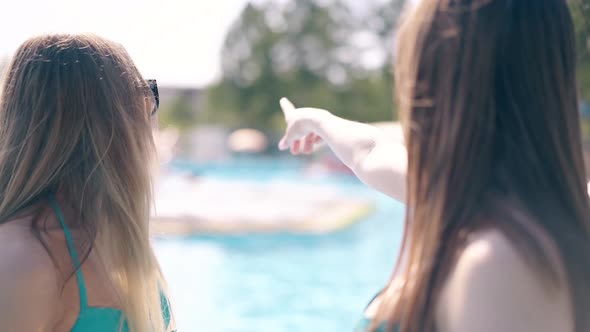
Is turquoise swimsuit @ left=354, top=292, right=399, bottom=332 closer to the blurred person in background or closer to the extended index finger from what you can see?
the blurred person in background

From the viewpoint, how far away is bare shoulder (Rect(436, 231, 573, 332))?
0.93 meters

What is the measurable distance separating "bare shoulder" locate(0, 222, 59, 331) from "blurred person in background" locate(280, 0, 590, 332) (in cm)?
75

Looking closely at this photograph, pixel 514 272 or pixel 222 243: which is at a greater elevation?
pixel 514 272

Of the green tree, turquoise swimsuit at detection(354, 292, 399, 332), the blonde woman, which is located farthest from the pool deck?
the green tree

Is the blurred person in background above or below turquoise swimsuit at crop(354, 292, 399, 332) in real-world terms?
above

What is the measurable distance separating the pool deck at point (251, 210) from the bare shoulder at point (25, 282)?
7.19m

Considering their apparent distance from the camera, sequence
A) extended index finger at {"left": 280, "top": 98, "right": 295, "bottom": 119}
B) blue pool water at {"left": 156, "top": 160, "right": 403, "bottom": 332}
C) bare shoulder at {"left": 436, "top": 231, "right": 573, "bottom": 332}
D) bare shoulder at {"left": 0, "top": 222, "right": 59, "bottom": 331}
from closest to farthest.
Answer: bare shoulder at {"left": 436, "top": 231, "right": 573, "bottom": 332}, bare shoulder at {"left": 0, "top": 222, "right": 59, "bottom": 331}, extended index finger at {"left": 280, "top": 98, "right": 295, "bottom": 119}, blue pool water at {"left": 156, "top": 160, "right": 403, "bottom": 332}

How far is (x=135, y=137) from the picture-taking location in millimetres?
1699

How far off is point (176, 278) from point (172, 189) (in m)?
7.54

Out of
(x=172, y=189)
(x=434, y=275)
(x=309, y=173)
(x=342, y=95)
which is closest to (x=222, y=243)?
(x=172, y=189)

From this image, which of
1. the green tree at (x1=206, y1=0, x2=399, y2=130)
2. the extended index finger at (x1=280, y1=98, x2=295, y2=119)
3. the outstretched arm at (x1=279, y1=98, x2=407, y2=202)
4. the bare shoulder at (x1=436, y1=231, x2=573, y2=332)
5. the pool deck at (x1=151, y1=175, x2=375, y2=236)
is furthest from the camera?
the green tree at (x1=206, y1=0, x2=399, y2=130)

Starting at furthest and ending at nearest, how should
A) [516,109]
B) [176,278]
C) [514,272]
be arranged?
[176,278] → [516,109] → [514,272]

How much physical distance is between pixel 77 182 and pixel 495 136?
1025mm

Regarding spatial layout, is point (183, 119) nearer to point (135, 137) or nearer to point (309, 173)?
point (309, 173)
